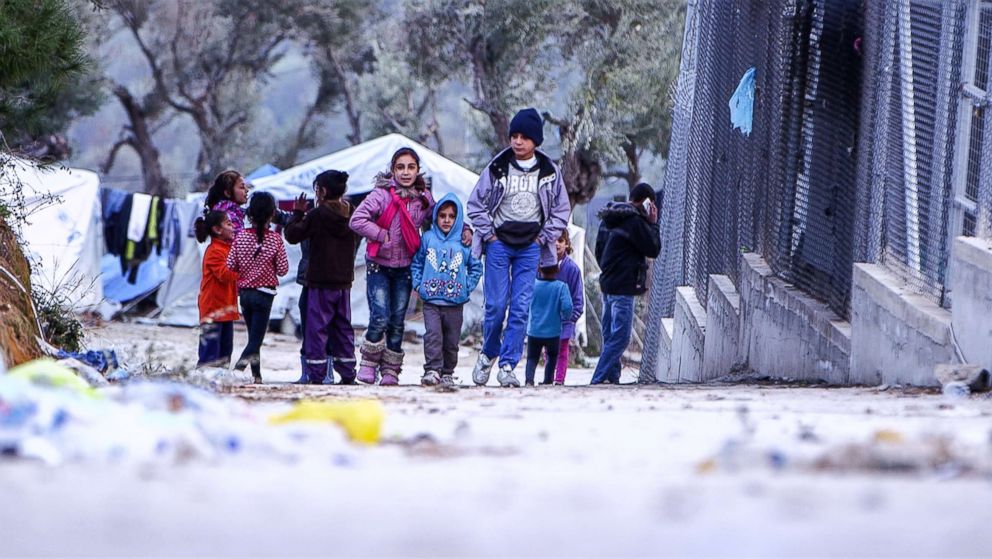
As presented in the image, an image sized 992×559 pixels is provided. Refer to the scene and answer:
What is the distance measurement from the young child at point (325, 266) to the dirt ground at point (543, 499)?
5771 mm

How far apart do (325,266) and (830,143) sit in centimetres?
362

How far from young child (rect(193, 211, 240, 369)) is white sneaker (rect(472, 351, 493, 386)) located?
5.92 ft

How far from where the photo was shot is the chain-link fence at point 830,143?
771 cm

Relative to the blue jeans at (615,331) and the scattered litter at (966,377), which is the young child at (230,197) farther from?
the scattered litter at (966,377)

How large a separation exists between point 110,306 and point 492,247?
16.8 m

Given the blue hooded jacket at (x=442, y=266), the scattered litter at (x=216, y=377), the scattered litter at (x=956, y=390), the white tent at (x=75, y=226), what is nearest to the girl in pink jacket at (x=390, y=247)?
the blue hooded jacket at (x=442, y=266)

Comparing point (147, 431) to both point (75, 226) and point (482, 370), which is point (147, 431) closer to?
point (482, 370)

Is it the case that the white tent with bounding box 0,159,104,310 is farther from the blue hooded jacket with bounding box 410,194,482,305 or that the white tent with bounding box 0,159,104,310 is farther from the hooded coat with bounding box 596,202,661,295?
the blue hooded jacket with bounding box 410,194,482,305

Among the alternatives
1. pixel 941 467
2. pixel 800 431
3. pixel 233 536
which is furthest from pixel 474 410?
pixel 233 536

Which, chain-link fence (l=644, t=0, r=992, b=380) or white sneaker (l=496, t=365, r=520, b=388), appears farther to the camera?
white sneaker (l=496, t=365, r=520, b=388)

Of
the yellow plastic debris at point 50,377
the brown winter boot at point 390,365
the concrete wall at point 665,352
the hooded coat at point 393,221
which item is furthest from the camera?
the concrete wall at point 665,352

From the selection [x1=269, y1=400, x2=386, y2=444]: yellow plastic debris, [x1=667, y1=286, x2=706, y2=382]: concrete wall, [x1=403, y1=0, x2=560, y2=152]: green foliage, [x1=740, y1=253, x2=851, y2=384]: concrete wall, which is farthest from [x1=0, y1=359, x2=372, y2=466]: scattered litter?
[x1=403, y1=0, x2=560, y2=152]: green foliage

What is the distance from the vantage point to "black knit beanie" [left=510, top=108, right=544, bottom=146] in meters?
10.1

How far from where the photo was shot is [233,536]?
3.29m
